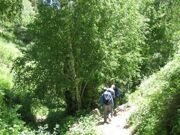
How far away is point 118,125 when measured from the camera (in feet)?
Answer: 57.6

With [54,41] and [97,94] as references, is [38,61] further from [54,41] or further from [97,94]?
[97,94]

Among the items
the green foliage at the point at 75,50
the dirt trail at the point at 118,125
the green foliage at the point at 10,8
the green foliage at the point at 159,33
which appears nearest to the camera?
the green foliage at the point at 10,8

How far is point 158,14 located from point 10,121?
2060cm

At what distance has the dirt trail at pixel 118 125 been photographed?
52.5 ft

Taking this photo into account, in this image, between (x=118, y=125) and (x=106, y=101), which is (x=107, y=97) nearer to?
(x=106, y=101)

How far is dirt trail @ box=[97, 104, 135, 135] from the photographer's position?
1602 cm

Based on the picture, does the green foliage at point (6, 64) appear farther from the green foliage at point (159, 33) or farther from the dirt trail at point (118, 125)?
the green foliage at point (159, 33)

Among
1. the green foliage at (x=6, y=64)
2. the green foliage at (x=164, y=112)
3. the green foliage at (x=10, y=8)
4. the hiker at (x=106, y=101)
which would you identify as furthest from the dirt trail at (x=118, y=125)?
the green foliage at (x=6, y=64)

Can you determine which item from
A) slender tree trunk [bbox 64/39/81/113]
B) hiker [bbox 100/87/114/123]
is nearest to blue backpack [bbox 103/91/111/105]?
hiker [bbox 100/87/114/123]

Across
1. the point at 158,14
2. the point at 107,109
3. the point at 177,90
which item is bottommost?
Result: the point at 177,90

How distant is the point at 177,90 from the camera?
40.0 feet

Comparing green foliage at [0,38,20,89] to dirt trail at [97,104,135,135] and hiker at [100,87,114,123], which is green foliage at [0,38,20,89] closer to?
dirt trail at [97,104,135,135]

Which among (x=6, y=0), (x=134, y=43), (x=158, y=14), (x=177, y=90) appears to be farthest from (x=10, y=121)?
(x=158, y=14)

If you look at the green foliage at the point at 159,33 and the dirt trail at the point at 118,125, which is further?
the green foliage at the point at 159,33
